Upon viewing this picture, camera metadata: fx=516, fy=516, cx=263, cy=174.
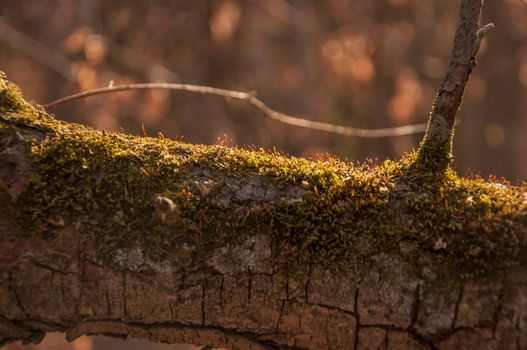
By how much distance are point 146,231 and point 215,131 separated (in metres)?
4.73

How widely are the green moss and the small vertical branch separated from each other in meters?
0.13

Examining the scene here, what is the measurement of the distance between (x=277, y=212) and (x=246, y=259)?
0.16 metres

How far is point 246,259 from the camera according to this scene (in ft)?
4.81

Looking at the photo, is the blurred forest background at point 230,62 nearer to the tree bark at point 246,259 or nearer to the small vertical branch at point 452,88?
the tree bark at point 246,259

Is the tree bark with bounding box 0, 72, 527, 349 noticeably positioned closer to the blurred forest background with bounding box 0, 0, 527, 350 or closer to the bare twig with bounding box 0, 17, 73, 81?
the blurred forest background with bounding box 0, 0, 527, 350

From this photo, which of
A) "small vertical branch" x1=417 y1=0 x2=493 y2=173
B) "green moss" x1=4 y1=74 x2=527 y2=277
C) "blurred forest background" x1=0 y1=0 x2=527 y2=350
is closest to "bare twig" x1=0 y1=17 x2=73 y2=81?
"blurred forest background" x1=0 y1=0 x2=527 y2=350

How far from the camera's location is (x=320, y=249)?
148 cm

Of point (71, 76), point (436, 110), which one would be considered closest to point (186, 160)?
point (436, 110)

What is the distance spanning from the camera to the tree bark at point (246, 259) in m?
1.42

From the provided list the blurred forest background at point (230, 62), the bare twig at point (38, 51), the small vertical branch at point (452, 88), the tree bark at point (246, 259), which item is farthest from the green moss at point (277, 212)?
the bare twig at point (38, 51)

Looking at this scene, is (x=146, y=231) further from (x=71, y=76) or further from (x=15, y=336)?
(x=71, y=76)

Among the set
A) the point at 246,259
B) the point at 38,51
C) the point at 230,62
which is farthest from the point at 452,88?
the point at 230,62

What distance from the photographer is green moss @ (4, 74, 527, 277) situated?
1.46 meters

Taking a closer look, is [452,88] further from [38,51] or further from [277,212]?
[38,51]
